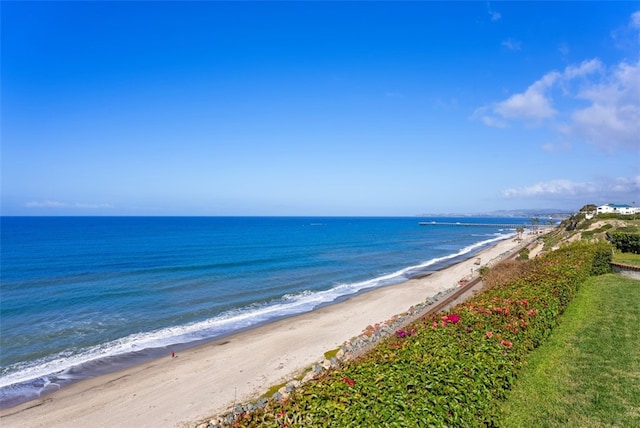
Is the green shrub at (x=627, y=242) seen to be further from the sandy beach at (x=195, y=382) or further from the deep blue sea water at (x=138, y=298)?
the deep blue sea water at (x=138, y=298)

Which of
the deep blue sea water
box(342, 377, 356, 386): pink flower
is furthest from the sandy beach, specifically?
box(342, 377, 356, 386): pink flower

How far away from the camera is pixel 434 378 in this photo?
5.33 meters

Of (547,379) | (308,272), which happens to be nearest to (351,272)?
(308,272)

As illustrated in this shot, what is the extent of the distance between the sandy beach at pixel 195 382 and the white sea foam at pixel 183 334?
1750mm

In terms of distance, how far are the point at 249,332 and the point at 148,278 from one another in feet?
64.5

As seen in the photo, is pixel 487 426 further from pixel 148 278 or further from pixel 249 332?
pixel 148 278

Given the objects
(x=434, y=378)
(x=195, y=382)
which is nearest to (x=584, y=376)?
(x=434, y=378)

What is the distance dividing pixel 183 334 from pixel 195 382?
693 cm

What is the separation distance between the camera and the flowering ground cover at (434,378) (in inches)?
181

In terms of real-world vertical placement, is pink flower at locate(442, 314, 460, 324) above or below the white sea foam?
above

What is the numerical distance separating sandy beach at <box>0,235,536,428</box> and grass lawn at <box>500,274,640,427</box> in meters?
9.78

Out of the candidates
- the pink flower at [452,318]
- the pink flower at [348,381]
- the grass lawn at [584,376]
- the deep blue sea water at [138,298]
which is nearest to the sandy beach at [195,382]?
the deep blue sea water at [138,298]

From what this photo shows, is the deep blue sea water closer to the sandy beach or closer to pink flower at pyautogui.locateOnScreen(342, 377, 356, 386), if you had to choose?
the sandy beach

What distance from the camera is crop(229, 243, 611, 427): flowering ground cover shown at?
459 cm
